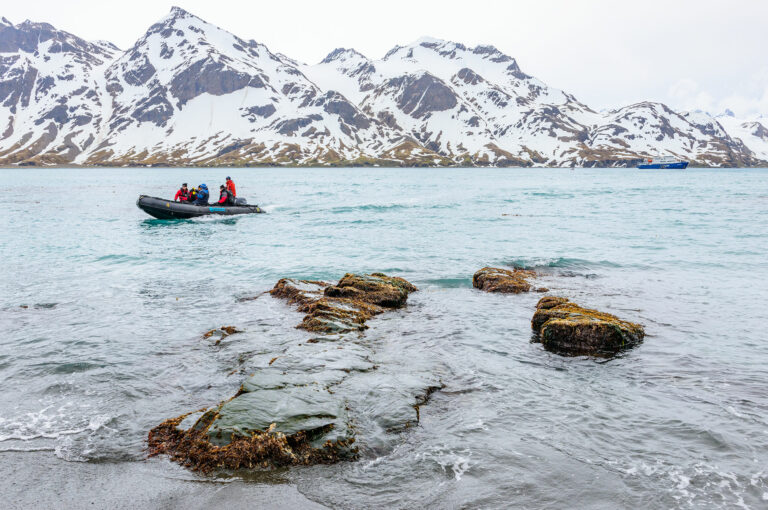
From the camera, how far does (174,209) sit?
40.4 m

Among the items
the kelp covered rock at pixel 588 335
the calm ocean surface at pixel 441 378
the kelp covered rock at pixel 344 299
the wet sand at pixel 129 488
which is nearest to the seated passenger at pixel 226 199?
the calm ocean surface at pixel 441 378

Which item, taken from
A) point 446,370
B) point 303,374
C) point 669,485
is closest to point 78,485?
point 303,374

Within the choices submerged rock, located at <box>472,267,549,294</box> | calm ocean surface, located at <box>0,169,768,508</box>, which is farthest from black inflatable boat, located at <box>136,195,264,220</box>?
submerged rock, located at <box>472,267,549,294</box>

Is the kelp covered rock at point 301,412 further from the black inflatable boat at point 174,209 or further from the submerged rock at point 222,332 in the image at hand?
the black inflatable boat at point 174,209

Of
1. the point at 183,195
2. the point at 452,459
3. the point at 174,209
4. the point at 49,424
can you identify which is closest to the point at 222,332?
the point at 49,424

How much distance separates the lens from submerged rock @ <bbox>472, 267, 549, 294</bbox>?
1848cm

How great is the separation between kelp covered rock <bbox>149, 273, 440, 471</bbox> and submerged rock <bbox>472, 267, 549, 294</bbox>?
7799 millimetres

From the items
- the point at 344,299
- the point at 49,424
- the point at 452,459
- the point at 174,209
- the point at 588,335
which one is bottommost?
the point at 49,424

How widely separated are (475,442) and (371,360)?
13.2ft

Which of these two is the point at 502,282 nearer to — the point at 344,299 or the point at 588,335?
the point at 344,299

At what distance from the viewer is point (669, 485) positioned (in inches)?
269

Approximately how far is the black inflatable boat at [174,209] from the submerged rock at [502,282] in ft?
96.0

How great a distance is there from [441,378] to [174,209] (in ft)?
118

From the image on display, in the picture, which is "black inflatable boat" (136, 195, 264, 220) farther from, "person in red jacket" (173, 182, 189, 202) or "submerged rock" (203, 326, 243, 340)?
"submerged rock" (203, 326, 243, 340)
